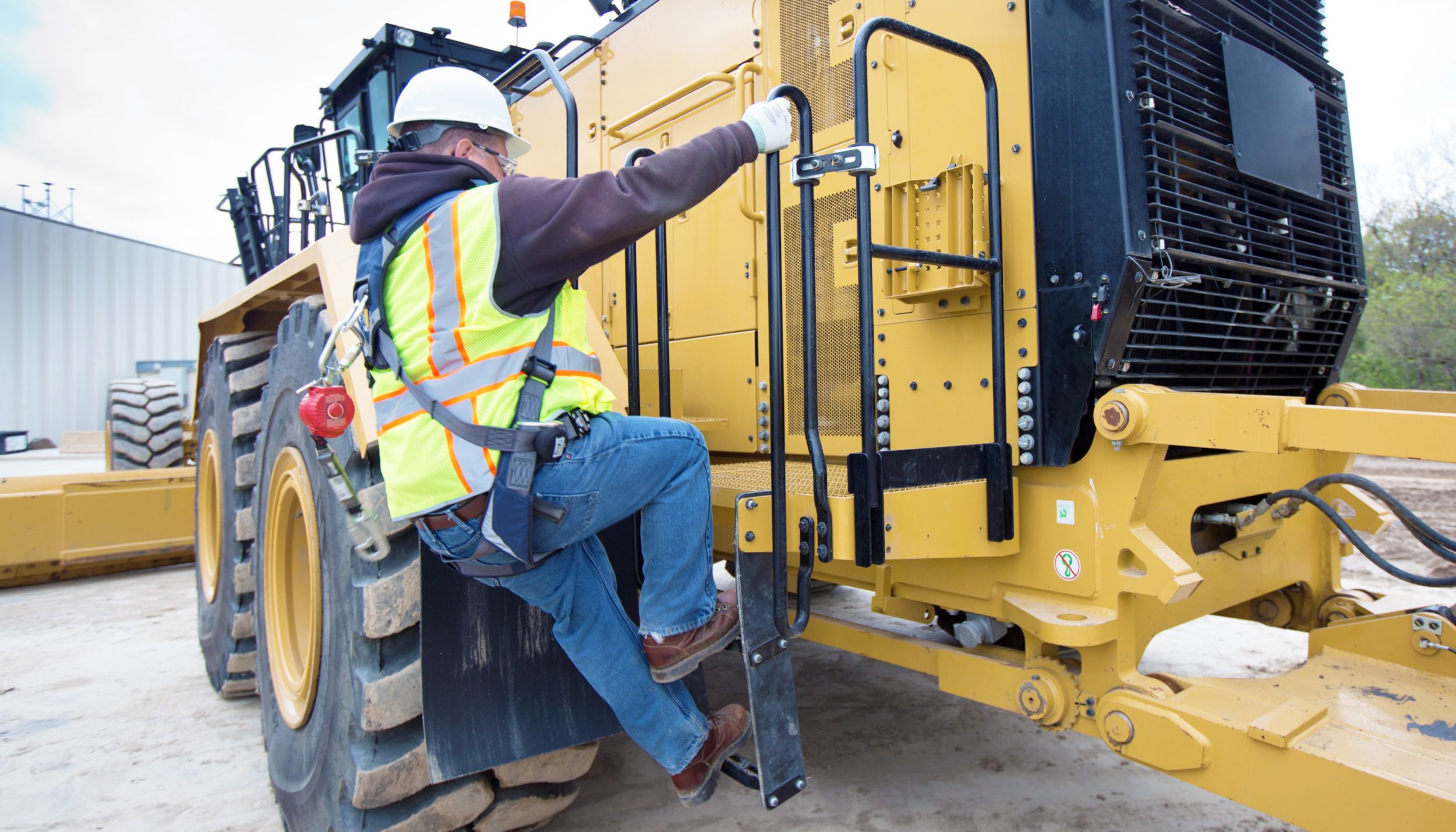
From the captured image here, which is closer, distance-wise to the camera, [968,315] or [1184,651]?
[968,315]

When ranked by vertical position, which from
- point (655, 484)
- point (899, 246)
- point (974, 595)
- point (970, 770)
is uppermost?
point (899, 246)

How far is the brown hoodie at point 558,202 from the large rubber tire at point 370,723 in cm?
77

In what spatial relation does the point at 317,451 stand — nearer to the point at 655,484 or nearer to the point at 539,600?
the point at 539,600

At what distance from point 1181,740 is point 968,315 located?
4.04ft

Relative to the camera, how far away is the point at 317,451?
226 cm

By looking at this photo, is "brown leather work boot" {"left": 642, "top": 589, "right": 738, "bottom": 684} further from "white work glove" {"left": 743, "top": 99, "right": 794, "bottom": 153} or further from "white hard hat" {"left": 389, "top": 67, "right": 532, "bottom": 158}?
"white hard hat" {"left": 389, "top": 67, "right": 532, "bottom": 158}

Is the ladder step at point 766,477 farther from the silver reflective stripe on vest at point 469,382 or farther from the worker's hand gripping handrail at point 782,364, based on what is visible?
the silver reflective stripe on vest at point 469,382

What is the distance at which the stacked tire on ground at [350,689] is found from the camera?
7.07ft

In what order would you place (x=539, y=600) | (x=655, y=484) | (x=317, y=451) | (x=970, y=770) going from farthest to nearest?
1. (x=970, y=770)
2. (x=317, y=451)
3. (x=539, y=600)
4. (x=655, y=484)

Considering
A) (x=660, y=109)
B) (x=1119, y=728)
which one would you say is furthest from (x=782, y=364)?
(x=660, y=109)

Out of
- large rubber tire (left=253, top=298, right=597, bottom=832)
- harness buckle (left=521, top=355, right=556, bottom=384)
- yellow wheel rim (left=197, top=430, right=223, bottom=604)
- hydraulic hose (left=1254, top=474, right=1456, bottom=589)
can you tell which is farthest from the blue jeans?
yellow wheel rim (left=197, top=430, right=223, bottom=604)

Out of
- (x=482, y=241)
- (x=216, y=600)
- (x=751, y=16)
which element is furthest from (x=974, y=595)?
(x=216, y=600)

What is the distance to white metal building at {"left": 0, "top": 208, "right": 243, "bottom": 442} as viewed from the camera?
19969 mm

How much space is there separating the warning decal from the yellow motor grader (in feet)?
0.04
